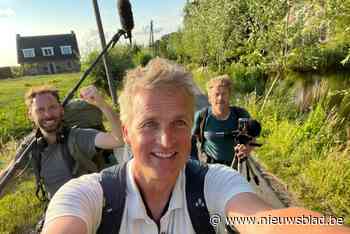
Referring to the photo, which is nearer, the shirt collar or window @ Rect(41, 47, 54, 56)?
the shirt collar

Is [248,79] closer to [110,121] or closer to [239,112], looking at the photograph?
[239,112]

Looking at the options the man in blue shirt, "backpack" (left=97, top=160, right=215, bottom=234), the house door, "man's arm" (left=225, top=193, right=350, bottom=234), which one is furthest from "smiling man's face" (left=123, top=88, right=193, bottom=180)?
the house door

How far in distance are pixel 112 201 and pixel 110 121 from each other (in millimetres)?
1726

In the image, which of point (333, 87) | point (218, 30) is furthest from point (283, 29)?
point (218, 30)

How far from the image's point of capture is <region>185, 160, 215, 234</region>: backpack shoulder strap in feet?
5.64

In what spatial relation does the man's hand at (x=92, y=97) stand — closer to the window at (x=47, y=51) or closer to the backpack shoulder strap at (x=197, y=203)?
the backpack shoulder strap at (x=197, y=203)

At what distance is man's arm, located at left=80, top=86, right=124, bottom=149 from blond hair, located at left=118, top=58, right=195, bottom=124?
50.6 inches

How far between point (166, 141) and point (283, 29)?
8907mm

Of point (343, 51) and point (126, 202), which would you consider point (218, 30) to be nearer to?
point (343, 51)

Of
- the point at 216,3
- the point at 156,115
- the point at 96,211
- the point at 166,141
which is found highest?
the point at 216,3

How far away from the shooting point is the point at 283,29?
9.93m

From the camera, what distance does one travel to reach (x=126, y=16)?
15.8 ft

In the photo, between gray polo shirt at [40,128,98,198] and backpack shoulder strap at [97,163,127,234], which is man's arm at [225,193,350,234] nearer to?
backpack shoulder strap at [97,163,127,234]

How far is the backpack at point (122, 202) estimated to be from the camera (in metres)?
1.69
